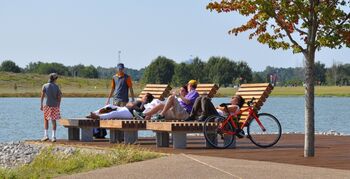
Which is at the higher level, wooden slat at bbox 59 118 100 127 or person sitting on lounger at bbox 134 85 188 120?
person sitting on lounger at bbox 134 85 188 120

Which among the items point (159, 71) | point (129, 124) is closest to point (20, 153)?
point (129, 124)

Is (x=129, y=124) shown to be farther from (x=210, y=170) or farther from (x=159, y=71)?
(x=159, y=71)

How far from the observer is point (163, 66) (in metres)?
130

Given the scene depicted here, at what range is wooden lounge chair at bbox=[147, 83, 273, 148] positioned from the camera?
52.1 feet

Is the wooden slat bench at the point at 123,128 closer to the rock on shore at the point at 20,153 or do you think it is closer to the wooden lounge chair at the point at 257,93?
the rock on shore at the point at 20,153

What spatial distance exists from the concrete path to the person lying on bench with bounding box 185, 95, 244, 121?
10.7 ft

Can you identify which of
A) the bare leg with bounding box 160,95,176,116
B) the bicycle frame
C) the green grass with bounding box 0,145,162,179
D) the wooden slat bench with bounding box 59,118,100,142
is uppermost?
the bare leg with bounding box 160,95,176,116

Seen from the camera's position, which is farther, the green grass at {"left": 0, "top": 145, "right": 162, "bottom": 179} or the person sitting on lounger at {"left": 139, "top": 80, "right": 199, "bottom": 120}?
the person sitting on lounger at {"left": 139, "top": 80, "right": 199, "bottom": 120}

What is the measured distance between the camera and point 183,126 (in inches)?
625

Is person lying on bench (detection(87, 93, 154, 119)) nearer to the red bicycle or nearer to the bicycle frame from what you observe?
the red bicycle

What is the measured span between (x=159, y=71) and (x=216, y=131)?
11088 cm

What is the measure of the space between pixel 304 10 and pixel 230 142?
331cm

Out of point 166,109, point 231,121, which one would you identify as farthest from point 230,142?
point 166,109

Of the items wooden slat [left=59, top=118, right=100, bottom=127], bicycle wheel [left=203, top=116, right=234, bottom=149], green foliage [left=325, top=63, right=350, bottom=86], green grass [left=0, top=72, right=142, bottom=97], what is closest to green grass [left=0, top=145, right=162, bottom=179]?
bicycle wheel [left=203, top=116, right=234, bottom=149]
